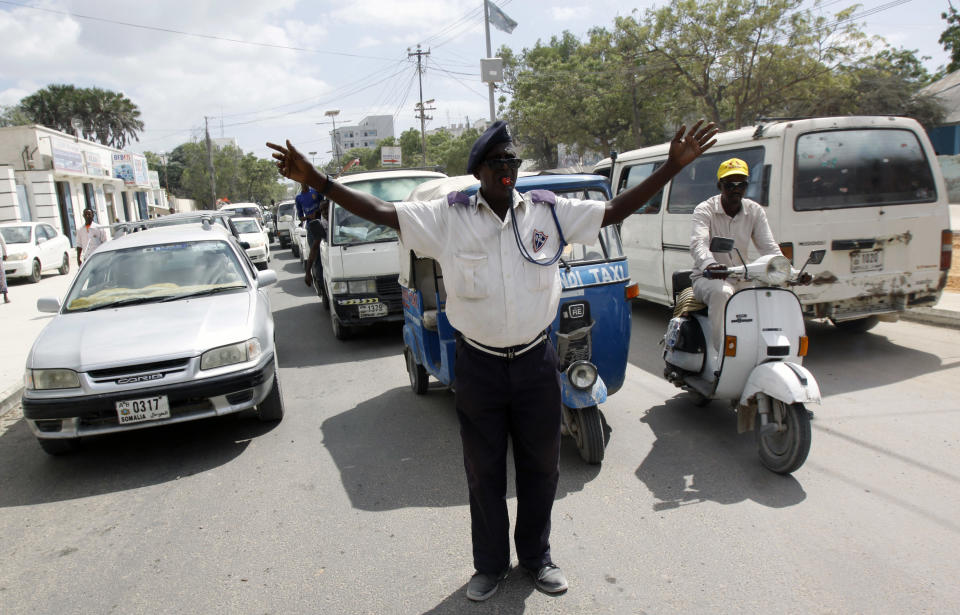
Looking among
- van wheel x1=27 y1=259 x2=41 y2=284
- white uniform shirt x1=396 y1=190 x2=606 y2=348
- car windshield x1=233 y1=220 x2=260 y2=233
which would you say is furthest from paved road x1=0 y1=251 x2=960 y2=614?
car windshield x1=233 y1=220 x2=260 y2=233

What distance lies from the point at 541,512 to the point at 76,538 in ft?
8.76

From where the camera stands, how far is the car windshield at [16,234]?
18.0 m

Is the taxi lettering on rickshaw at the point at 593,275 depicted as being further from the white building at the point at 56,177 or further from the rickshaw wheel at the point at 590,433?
the white building at the point at 56,177

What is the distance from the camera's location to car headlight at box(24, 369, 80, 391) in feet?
15.0

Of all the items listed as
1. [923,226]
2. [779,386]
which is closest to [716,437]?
[779,386]

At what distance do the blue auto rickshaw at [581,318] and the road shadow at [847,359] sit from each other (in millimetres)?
1925

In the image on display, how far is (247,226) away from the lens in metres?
20.2

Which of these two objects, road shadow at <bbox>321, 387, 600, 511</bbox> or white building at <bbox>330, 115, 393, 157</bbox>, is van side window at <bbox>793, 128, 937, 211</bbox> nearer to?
road shadow at <bbox>321, 387, 600, 511</bbox>

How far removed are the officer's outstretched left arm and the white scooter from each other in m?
1.26

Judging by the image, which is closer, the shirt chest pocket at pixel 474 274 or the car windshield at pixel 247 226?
the shirt chest pocket at pixel 474 274

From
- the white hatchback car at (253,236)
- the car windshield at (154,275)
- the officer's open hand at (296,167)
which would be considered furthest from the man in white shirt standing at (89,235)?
the officer's open hand at (296,167)

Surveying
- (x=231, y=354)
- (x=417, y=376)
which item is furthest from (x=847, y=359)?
(x=231, y=354)

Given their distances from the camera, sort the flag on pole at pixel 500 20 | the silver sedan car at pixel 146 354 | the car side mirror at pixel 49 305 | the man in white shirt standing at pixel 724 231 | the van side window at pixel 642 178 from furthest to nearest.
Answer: the flag on pole at pixel 500 20
the van side window at pixel 642 178
the car side mirror at pixel 49 305
the man in white shirt standing at pixel 724 231
the silver sedan car at pixel 146 354

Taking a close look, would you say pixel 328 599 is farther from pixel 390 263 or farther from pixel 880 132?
pixel 880 132
